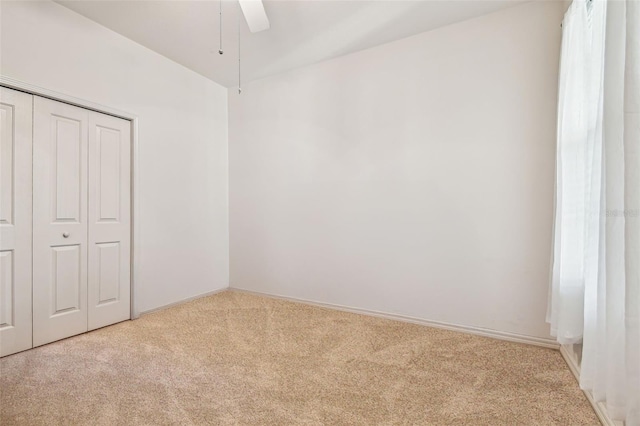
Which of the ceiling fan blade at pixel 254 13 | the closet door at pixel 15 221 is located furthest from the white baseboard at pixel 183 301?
the ceiling fan blade at pixel 254 13

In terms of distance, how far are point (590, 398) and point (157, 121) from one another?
13.9 ft

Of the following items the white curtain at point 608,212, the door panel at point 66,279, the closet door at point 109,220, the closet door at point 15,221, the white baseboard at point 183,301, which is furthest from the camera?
the white baseboard at point 183,301

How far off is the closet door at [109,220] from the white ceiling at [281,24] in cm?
90

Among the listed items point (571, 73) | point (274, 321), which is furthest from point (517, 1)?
point (274, 321)

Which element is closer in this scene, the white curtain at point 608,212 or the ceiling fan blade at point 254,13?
the white curtain at point 608,212

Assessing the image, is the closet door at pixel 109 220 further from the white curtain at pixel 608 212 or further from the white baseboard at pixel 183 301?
the white curtain at pixel 608 212

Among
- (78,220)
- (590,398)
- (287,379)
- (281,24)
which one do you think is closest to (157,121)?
(78,220)

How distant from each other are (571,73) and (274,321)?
3.03m

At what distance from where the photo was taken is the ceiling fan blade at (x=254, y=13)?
214 centimetres

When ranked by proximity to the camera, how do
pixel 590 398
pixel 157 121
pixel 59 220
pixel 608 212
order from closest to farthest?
pixel 608 212
pixel 590 398
pixel 59 220
pixel 157 121

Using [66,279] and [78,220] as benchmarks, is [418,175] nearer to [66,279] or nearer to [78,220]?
[78,220]

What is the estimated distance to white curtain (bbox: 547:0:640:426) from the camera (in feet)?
3.41

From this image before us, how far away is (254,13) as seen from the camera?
87.6 inches

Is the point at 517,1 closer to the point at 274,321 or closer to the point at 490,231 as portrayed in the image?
the point at 490,231
